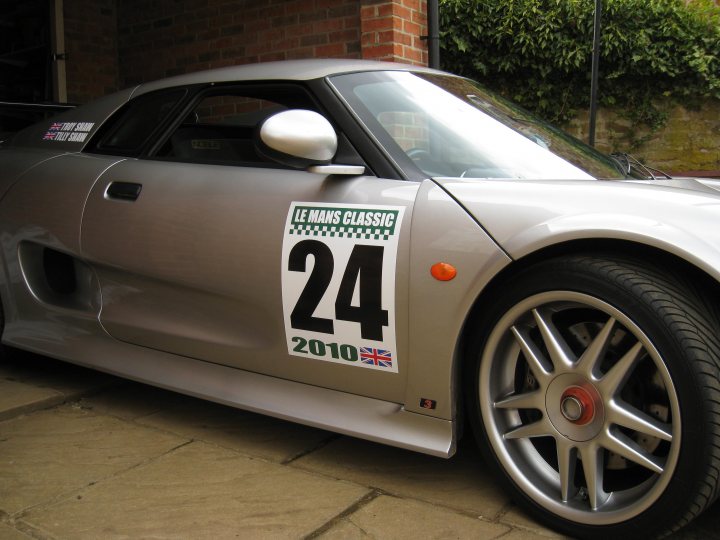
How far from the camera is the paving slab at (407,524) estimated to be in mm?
2008

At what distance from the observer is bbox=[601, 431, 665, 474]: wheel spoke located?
5.94 feet

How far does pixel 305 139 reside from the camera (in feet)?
7.36

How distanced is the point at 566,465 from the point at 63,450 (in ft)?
5.70

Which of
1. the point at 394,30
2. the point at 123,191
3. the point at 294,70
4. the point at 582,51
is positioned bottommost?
the point at 123,191

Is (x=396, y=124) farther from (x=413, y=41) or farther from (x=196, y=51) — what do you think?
(x=196, y=51)

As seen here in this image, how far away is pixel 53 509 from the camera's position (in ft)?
7.19

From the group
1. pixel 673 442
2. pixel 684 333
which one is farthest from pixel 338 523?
pixel 684 333

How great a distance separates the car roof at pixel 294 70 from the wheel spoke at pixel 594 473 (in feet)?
4.90

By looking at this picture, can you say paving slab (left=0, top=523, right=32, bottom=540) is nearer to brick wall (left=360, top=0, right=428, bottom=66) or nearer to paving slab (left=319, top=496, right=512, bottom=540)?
paving slab (left=319, top=496, right=512, bottom=540)

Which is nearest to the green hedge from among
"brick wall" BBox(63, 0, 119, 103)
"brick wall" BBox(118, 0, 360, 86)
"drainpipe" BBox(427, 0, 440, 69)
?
"brick wall" BBox(118, 0, 360, 86)

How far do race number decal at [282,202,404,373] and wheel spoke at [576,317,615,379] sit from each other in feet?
1.77

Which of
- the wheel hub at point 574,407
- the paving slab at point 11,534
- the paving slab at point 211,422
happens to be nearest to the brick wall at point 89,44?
the paving slab at point 211,422

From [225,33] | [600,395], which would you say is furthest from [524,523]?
[225,33]

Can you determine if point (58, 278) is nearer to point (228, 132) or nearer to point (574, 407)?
point (228, 132)
